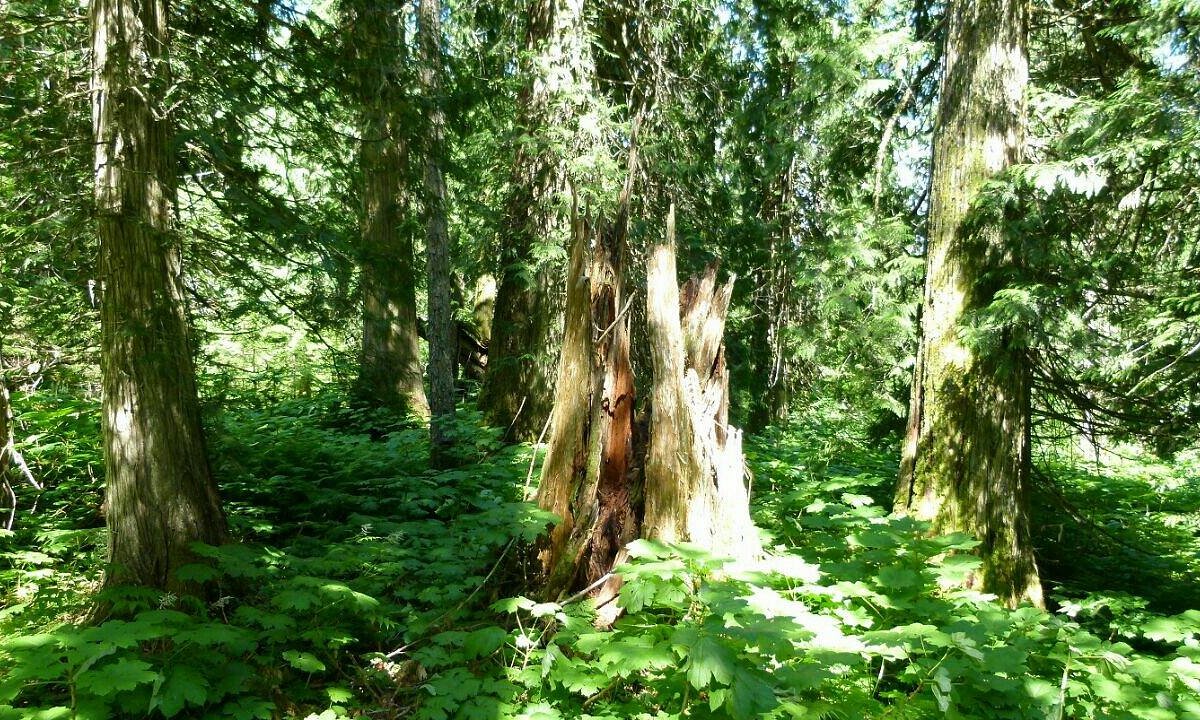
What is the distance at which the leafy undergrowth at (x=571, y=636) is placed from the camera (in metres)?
2.63

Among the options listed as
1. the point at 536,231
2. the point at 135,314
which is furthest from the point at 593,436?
the point at 536,231

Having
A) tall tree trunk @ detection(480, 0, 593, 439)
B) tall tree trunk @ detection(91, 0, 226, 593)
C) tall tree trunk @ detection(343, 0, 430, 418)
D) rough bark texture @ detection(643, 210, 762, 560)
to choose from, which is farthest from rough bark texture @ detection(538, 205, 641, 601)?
tall tree trunk @ detection(480, 0, 593, 439)

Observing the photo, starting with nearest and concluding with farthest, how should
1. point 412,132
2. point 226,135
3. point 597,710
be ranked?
point 597,710 < point 226,135 < point 412,132

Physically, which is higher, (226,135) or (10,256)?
(226,135)

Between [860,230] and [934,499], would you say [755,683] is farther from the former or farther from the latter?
[860,230]

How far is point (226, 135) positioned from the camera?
4.83m

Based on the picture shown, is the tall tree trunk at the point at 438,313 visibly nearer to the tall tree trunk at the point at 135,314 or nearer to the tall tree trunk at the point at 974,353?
the tall tree trunk at the point at 135,314

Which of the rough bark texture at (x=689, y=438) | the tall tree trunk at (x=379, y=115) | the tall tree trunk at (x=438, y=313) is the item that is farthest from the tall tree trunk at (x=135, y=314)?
the tall tree trunk at (x=438, y=313)

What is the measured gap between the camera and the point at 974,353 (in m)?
4.84

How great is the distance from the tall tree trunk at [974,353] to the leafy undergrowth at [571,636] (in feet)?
1.28

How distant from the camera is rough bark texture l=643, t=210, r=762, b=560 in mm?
3836

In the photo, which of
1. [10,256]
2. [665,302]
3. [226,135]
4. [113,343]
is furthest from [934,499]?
[10,256]

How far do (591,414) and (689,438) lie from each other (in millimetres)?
707

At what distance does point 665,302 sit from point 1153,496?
7998mm
